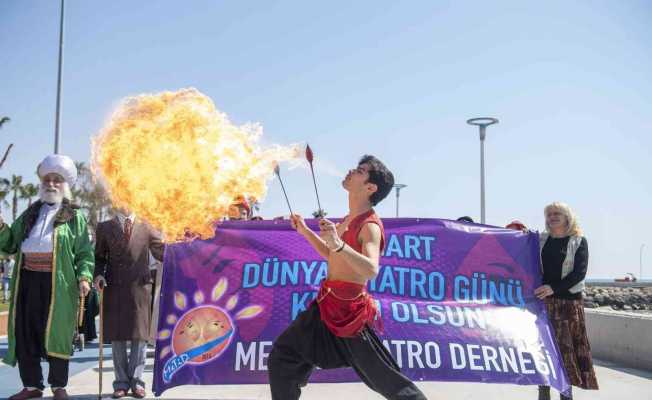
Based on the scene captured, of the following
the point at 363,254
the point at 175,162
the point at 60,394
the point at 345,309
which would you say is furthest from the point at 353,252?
the point at 60,394

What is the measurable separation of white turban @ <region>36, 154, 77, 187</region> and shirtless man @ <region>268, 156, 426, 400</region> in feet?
9.49

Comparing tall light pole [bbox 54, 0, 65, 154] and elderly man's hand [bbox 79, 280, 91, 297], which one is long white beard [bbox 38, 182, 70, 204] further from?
tall light pole [bbox 54, 0, 65, 154]

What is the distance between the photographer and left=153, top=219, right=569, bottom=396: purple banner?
538cm

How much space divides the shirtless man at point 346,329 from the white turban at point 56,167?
9.49 feet

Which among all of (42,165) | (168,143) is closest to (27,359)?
(42,165)

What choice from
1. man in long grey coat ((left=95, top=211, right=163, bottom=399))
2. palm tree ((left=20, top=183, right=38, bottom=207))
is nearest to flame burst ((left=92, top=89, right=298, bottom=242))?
man in long grey coat ((left=95, top=211, right=163, bottom=399))

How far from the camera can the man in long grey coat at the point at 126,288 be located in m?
5.49

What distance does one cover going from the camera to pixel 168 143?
5285 mm

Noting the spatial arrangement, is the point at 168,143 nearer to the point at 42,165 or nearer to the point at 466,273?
the point at 42,165

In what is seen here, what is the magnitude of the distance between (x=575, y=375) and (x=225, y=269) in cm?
330

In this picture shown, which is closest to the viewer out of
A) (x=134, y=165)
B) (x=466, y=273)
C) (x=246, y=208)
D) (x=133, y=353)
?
(x=134, y=165)

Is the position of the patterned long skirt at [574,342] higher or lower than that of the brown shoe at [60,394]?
higher

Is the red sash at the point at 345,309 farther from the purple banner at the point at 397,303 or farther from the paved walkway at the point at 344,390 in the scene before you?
the paved walkway at the point at 344,390

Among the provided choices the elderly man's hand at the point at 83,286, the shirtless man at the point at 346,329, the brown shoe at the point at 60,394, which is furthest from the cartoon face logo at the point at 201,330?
the shirtless man at the point at 346,329
